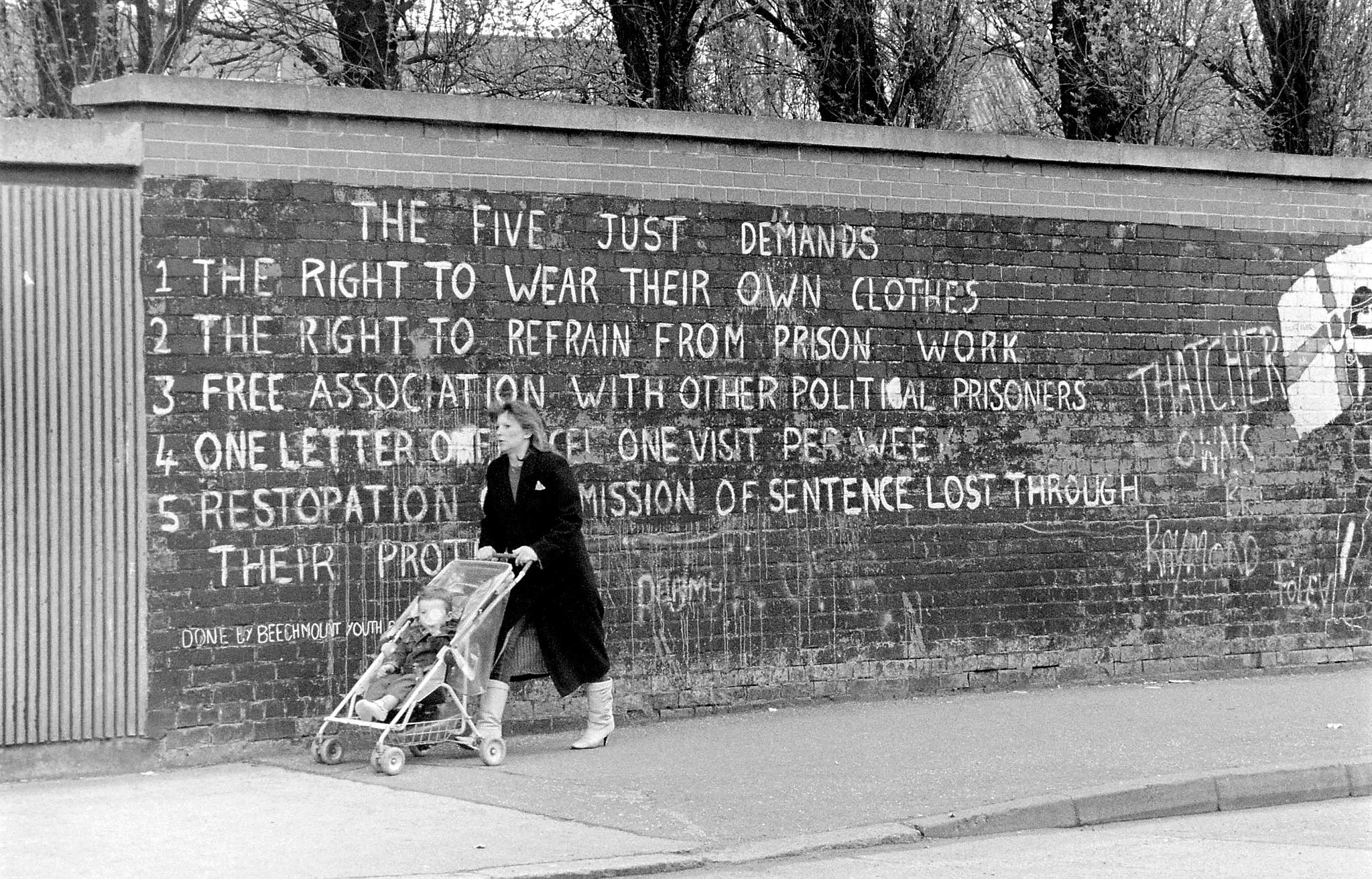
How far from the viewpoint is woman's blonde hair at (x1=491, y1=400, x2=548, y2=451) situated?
28.4ft

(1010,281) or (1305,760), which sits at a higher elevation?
(1010,281)

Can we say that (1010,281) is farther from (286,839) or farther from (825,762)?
(286,839)

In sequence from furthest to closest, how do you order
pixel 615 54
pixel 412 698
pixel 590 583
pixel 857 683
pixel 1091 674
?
pixel 615 54
pixel 1091 674
pixel 857 683
pixel 590 583
pixel 412 698

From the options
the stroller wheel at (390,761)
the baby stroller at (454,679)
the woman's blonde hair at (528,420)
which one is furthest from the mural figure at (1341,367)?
the stroller wheel at (390,761)

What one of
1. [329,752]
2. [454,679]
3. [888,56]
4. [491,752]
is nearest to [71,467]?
[329,752]

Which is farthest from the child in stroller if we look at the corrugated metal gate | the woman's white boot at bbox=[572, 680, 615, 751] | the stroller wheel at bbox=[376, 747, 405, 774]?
the corrugated metal gate

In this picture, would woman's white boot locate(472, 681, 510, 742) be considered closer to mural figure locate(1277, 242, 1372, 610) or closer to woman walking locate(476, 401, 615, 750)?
woman walking locate(476, 401, 615, 750)

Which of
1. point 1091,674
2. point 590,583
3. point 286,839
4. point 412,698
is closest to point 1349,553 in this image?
point 1091,674

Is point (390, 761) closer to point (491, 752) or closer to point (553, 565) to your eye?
point (491, 752)

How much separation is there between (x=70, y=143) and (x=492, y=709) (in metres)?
3.62

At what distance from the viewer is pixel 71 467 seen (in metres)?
8.38

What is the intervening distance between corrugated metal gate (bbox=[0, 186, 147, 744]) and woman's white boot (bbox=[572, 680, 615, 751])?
7.56ft

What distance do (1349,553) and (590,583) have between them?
6.53 m

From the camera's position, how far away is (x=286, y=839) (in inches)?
261
